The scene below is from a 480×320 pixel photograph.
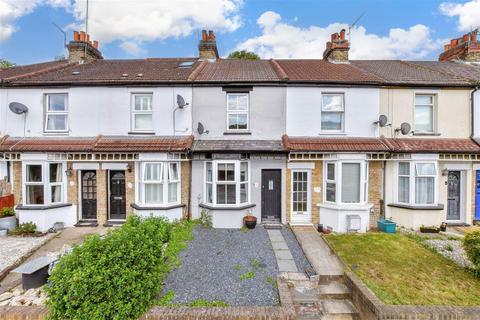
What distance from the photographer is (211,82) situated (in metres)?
10.7

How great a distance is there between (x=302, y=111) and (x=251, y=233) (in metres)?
5.80

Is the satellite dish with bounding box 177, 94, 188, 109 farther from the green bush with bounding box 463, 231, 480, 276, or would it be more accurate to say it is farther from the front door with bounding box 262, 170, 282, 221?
the green bush with bounding box 463, 231, 480, 276

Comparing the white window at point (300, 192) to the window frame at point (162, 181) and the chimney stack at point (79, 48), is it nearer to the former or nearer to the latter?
the window frame at point (162, 181)

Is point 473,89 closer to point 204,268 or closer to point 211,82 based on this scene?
point 211,82

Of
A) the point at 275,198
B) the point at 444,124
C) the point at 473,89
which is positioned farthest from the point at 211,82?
the point at 473,89

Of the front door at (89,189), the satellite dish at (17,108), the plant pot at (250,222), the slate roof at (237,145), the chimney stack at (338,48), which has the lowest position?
the plant pot at (250,222)

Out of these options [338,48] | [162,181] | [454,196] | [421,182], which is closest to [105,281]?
[162,181]

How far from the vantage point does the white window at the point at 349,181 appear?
32.9 feet

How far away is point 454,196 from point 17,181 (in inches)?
788

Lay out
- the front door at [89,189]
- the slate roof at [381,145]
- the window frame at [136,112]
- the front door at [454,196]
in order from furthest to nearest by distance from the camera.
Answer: the front door at [454,196]
the window frame at [136,112]
the front door at [89,189]
the slate roof at [381,145]

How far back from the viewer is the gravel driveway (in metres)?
5.34

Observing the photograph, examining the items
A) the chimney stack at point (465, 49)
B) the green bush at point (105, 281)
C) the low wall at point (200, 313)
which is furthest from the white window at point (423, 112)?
the green bush at point (105, 281)

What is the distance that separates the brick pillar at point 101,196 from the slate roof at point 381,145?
26.7 ft

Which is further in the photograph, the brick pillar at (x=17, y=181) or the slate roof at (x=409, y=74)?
the slate roof at (x=409, y=74)
